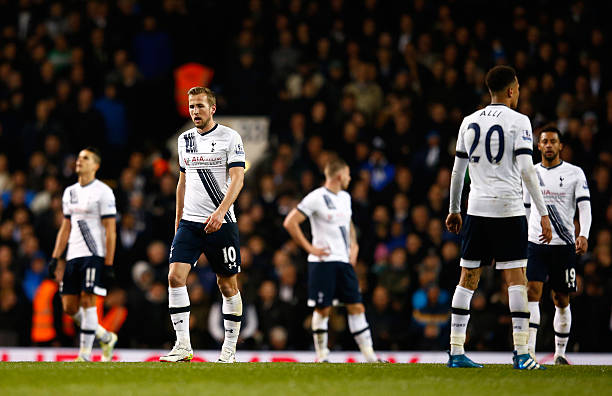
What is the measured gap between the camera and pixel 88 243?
37.8ft

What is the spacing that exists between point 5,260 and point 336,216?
673 centimetres

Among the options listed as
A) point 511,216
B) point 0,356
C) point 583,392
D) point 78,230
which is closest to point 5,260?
point 0,356

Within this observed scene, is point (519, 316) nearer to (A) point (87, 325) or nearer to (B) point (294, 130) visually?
(A) point (87, 325)

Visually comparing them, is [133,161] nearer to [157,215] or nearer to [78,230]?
[157,215]

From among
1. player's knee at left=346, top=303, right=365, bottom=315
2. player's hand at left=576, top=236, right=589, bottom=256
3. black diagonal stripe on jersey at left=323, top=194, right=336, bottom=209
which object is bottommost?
player's knee at left=346, top=303, right=365, bottom=315

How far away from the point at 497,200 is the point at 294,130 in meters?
8.55

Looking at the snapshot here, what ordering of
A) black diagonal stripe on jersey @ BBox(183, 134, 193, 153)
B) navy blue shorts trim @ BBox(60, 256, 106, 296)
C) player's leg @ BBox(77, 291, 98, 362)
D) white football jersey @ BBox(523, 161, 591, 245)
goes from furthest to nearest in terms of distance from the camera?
player's leg @ BBox(77, 291, 98, 362) < navy blue shorts trim @ BBox(60, 256, 106, 296) < white football jersey @ BBox(523, 161, 591, 245) < black diagonal stripe on jersey @ BBox(183, 134, 193, 153)

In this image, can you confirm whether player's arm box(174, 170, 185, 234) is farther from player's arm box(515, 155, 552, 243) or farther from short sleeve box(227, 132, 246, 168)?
player's arm box(515, 155, 552, 243)

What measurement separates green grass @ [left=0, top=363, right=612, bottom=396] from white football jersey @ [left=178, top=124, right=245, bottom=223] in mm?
1433

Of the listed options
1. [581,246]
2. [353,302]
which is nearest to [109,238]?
[353,302]

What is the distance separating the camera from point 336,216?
11875 mm

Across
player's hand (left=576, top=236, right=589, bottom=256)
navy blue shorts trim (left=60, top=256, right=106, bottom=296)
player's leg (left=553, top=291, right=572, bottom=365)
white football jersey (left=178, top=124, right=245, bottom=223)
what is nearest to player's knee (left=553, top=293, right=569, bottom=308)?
player's leg (left=553, top=291, right=572, bottom=365)

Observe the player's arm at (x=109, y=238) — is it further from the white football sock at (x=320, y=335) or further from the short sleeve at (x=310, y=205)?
the white football sock at (x=320, y=335)

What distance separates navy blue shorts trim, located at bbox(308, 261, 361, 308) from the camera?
1177cm
